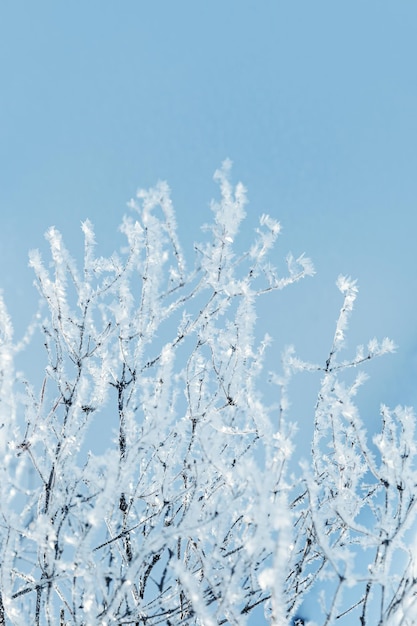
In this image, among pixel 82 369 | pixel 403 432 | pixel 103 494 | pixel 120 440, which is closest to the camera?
pixel 103 494

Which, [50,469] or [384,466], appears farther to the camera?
[50,469]

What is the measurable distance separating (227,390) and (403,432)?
1.19 m

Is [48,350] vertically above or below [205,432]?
above

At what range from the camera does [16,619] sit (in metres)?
2.93

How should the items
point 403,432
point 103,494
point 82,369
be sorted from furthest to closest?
point 82,369, point 403,432, point 103,494

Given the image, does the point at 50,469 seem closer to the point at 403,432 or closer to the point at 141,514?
the point at 141,514

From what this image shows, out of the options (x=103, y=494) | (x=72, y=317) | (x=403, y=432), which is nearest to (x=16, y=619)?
(x=103, y=494)

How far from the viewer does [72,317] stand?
127 inches

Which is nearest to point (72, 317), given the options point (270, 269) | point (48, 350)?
point (48, 350)

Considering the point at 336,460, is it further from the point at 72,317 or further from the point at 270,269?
the point at 72,317

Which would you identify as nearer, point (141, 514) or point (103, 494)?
point (103, 494)

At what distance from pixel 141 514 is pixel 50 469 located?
0.97 m

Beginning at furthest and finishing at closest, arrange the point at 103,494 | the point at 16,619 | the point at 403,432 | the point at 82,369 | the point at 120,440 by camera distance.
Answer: the point at 120,440 < the point at 82,369 < the point at 16,619 < the point at 403,432 < the point at 103,494

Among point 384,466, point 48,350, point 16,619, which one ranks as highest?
point 48,350
